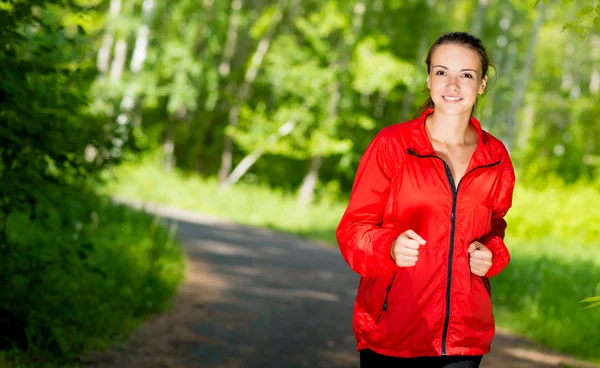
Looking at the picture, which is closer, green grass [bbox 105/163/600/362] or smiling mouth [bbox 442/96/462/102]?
smiling mouth [bbox 442/96/462/102]

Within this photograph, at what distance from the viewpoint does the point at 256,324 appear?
8.74 metres

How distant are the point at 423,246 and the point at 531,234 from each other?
16.8 metres

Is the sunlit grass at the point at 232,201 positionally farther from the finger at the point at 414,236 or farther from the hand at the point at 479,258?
the finger at the point at 414,236

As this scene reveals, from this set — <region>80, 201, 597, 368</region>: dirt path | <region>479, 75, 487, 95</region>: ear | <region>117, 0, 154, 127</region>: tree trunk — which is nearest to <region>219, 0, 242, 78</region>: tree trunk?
<region>117, 0, 154, 127</region>: tree trunk

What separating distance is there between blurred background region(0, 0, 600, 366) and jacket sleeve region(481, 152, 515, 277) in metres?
0.60

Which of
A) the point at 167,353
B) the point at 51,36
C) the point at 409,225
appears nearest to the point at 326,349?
the point at 167,353

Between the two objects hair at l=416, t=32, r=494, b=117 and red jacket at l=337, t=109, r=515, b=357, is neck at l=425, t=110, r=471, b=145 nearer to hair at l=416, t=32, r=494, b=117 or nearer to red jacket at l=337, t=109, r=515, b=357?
red jacket at l=337, t=109, r=515, b=357

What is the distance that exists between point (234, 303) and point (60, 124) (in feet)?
14.7

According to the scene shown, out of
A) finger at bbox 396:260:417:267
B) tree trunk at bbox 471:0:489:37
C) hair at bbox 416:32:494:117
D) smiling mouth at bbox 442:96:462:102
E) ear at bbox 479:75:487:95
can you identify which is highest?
tree trunk at bbox 471:0:489:37

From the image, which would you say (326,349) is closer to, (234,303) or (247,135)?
(234,303)

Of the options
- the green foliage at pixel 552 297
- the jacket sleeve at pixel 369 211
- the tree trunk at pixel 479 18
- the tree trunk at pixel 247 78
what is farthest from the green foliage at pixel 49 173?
the tree trunk at pixel 247 78

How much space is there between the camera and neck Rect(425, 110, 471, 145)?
10.7 ft

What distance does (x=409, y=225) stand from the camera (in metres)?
3.13

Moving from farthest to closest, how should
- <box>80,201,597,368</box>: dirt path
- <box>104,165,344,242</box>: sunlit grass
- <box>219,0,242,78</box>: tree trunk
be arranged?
<box>219,0,242,78</box>: tree trunk → <box>104,165,344,242</box>: sunlit grass → <box>80,201,597,368</box>: dirt path
